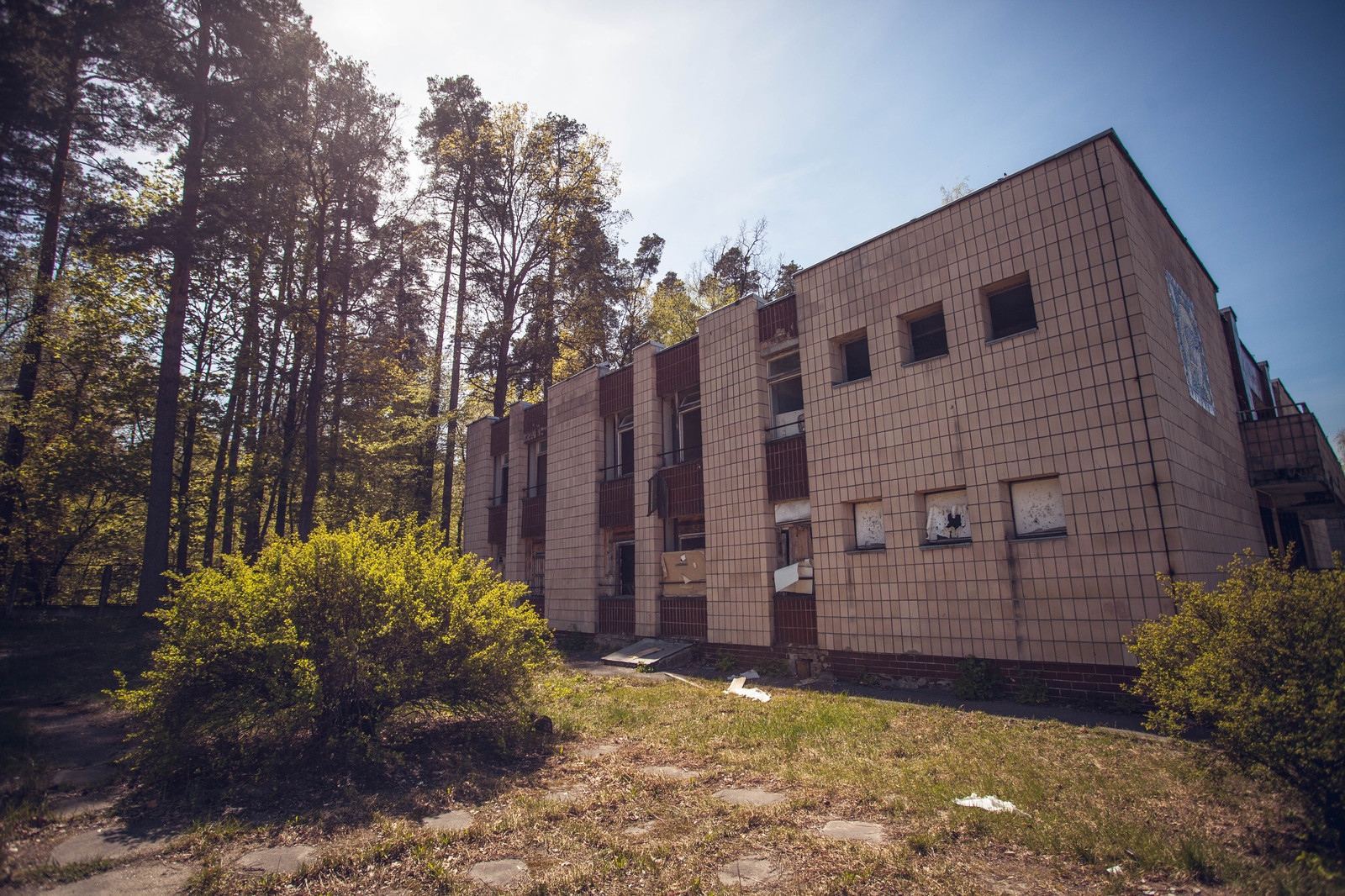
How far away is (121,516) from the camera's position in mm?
18375

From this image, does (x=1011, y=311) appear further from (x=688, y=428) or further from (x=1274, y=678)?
(x=688, y=428)

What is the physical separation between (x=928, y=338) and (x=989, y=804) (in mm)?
7800

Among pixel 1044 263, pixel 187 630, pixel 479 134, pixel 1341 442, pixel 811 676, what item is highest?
pixel 479 134

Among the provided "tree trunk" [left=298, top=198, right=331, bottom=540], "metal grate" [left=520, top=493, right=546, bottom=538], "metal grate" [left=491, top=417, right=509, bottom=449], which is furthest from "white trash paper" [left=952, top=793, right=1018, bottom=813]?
"tree trunk" [left=298, top=198, right=331, bottom=540]

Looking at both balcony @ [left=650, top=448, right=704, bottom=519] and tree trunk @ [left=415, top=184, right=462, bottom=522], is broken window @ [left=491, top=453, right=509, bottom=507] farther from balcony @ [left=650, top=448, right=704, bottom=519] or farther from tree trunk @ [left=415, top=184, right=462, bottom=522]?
balcony @ [left=650, top=448, right=704, bottom=519]

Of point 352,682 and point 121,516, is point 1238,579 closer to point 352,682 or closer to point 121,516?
point 352,682

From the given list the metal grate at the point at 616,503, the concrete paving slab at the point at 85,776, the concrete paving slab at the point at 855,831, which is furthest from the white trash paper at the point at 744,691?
the concrete paving slab at the point at 85,776

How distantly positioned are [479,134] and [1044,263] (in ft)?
78.9

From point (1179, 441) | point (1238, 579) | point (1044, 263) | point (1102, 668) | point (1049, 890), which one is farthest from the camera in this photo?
point (1044, 263)

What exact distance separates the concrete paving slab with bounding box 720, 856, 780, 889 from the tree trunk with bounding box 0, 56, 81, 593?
1626 cm

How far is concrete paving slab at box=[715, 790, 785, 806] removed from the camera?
15.3 ft

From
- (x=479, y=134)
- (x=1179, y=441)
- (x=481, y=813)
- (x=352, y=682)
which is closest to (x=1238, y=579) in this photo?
(x=1179, y=441)

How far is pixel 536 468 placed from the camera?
20391 mm

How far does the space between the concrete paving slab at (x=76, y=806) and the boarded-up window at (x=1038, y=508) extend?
10467mm
